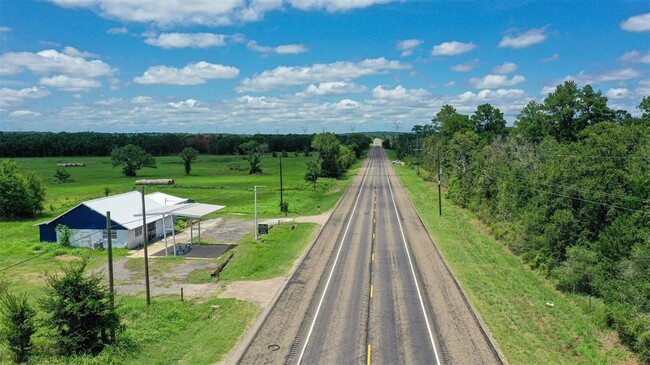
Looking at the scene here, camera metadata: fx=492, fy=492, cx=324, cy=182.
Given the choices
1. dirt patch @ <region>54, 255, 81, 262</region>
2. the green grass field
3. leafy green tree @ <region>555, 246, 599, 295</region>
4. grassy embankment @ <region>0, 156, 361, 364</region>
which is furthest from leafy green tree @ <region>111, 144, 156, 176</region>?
leafy green tree @ <region>555, 246, 599, 295</region>

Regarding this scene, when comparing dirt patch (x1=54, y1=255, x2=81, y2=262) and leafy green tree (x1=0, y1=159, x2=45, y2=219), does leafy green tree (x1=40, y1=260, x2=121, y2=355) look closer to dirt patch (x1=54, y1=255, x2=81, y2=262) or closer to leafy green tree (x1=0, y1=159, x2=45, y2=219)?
dirt patch (x1=54, y1=255, x2=81, y2=262)

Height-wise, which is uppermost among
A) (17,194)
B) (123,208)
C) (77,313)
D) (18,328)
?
(17,194)

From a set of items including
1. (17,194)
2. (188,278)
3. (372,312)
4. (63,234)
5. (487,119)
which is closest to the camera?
(372,312)

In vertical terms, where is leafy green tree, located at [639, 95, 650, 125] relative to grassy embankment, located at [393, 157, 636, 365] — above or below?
above

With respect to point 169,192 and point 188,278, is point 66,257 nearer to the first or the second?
point 188,278

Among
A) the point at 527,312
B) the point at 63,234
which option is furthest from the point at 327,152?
the point at 527,312


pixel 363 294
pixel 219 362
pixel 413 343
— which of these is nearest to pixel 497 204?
pixel 363 294

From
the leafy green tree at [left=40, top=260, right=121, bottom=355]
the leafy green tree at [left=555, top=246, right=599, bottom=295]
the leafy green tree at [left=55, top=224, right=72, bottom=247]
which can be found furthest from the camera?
the leafy green tree at [left=55, top=224, right=72, bottom=247]
